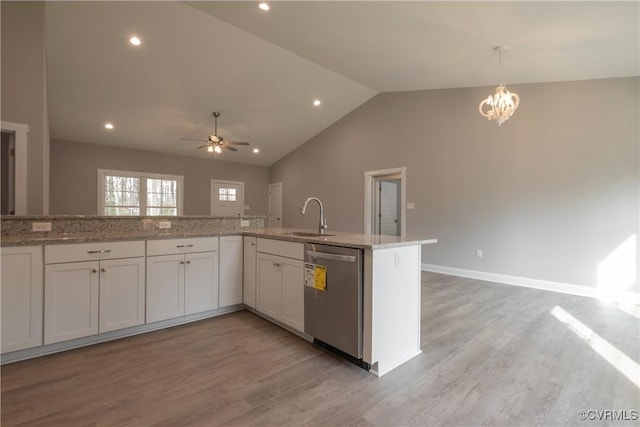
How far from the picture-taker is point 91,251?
2328 mm

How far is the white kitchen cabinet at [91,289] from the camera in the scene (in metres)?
2.19

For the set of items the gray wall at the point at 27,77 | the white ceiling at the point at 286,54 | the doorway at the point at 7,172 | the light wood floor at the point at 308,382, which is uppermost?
the white ceiling at the point at 286,54

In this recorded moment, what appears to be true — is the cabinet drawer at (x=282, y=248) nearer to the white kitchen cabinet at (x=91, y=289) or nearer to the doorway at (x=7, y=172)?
the white kitchen cabinet at (x=91, y=289)

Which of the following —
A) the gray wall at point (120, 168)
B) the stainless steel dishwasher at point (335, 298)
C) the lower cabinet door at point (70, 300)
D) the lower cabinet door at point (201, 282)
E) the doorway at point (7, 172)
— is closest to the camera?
the stainless steel dishwasher at point (335, 298)

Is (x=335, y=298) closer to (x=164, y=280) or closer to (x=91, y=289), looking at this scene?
(x=164, y=280)

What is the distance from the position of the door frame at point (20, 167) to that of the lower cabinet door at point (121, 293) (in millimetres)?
1446

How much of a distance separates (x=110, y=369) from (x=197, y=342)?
60 centimetres

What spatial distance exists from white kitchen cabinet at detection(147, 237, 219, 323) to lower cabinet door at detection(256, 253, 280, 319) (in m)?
0.46

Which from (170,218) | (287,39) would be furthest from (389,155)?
(170,218)

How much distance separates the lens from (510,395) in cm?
176

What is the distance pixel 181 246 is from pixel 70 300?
2.86ft

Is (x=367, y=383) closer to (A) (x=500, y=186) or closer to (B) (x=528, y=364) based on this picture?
(B) (x=528, y=364)

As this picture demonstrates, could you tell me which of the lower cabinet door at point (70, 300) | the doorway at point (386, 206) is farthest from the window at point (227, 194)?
the lower cabinet door at point (70, 300)

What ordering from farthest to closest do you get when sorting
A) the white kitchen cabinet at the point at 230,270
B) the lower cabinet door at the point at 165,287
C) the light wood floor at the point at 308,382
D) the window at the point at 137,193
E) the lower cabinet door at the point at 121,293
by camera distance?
the window at the point at 137,193 < the white kitchen cabinet at the point at 230,270 < the lower cabinet door at the point at 165,287 < the lower cabinet door at the point at 121,293 < the light wood floor at the point at 308,382
